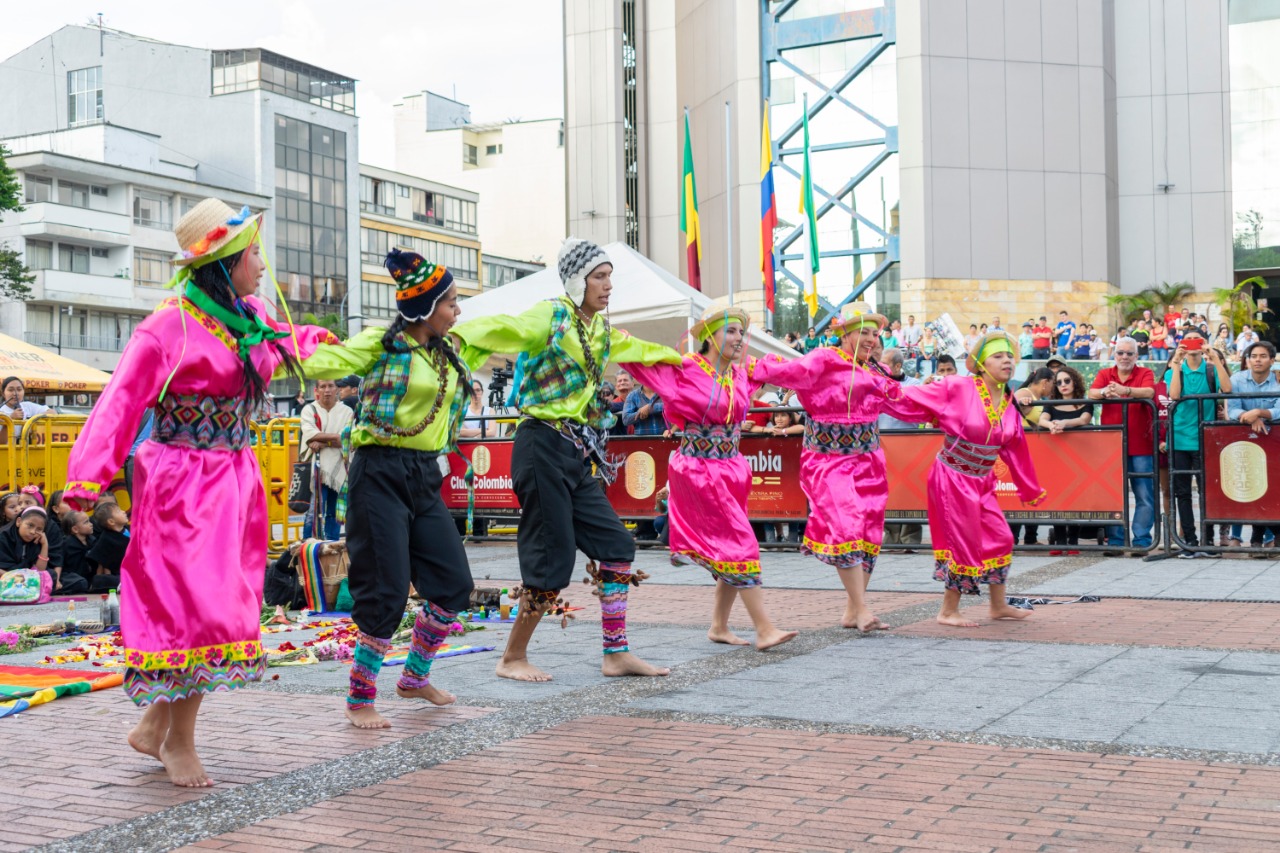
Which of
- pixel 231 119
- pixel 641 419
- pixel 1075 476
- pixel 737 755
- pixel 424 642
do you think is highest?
pixel 231 119

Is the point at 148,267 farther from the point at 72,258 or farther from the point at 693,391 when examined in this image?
the point at 693,391

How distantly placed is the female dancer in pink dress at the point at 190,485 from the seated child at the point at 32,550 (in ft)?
22.1

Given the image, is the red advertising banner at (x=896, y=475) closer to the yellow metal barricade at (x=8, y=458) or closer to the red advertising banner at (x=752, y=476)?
the red advertising banner at (x=752, y=476)

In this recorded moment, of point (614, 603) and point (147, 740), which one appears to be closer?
point (147, 740)

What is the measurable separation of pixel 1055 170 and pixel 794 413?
83.4 feet

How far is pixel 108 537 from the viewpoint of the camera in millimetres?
11102

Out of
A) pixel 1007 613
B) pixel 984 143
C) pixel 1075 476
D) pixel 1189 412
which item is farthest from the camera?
pixel 984 143

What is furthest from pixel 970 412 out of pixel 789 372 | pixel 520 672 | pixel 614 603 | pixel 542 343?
pixel 520 672

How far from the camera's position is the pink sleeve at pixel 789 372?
25.3 feet

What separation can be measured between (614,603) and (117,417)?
281 centimetres

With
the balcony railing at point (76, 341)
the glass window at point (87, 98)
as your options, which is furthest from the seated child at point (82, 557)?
the glass window at point (87, 98)

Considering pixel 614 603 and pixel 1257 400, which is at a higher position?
pixel 1257 400

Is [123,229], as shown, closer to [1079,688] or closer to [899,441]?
[899,441]

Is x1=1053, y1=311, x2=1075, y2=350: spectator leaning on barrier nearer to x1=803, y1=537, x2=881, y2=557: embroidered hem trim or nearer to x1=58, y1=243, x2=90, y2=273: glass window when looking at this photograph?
x1=803, y1=537, x2=881, y2=557: embroidered hem trim
